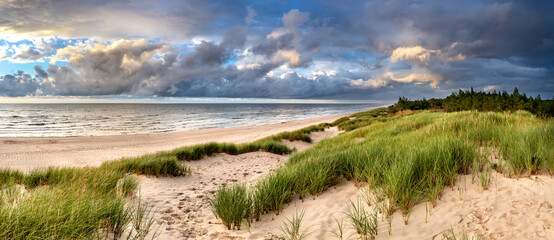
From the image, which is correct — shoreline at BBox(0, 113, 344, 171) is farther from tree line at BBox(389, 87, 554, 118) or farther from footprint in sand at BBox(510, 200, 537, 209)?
tree line at BBox(389, 87, 554, 118)

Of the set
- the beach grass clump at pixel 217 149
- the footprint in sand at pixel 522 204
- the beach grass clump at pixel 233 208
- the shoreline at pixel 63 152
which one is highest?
the footprint in sand at pixel 522 204

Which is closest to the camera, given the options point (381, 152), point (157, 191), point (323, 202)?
point (323, 202)

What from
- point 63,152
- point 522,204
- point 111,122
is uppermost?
point 522,204

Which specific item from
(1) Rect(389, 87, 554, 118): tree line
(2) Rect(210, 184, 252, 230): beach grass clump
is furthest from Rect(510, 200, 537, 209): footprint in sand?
(1) Rect(389, 87, 554, 118): tree line

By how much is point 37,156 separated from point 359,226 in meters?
23.5

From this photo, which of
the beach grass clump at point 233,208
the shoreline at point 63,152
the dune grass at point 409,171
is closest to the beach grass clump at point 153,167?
the beach grass clump at point 233,208

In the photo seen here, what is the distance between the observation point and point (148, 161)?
872 centimetres

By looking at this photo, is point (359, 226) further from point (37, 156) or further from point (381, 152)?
point (37, 156)

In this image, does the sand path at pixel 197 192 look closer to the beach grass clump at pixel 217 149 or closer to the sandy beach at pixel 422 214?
the sandy beach at pixel 422 214

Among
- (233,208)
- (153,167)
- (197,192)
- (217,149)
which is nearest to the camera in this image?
(233,208)

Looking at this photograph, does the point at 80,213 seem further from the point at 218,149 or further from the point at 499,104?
the point at 499,104

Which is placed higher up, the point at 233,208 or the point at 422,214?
the point at 422,214

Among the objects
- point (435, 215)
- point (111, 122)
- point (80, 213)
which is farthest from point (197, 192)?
point (111, 122)

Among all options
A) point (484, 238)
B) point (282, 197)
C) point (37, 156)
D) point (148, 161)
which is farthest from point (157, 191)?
point (37, 156)
